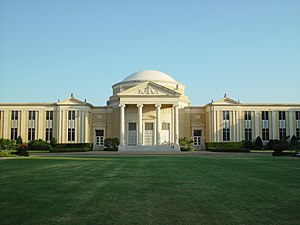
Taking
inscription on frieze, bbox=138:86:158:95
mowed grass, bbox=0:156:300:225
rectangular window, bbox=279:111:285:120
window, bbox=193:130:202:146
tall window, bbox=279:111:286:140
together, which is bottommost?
mowed grass, bbox=0:156:300:225

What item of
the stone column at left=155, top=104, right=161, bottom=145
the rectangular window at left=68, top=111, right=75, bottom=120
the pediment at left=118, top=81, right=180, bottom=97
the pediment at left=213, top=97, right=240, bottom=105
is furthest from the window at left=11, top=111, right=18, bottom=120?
the pediment at left=213, top=97, right=240, bottom=105

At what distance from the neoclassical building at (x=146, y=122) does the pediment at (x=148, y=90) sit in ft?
0.59

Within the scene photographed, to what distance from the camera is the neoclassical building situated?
197ft

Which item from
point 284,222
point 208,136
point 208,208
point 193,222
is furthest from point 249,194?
point 208,136

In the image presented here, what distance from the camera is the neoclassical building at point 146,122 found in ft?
197

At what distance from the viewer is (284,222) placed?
6.91 metres

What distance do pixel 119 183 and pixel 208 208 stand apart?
5.44 m

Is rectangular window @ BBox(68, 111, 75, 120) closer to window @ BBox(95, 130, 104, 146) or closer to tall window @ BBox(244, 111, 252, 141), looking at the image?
window @ BBox(95, 130, 104, 146)

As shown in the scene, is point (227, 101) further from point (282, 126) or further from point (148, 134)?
point (148, 134)

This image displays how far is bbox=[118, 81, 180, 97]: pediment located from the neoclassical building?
179mm

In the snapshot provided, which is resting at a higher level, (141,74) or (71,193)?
(141,74)

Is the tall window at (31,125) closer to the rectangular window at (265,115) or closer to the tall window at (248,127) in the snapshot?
the tall window at (248,127)

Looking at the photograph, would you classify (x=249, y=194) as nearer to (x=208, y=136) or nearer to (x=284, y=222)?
(x=284, y=222)

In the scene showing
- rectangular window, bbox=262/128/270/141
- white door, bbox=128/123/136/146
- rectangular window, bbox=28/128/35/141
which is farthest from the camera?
rectangular window, bbox=262/128/270/141
